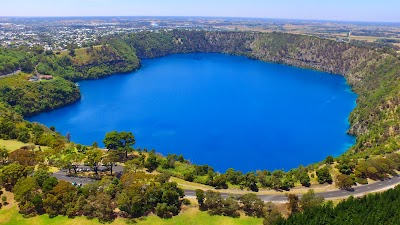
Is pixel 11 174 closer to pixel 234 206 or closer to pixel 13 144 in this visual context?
pixel 13 144

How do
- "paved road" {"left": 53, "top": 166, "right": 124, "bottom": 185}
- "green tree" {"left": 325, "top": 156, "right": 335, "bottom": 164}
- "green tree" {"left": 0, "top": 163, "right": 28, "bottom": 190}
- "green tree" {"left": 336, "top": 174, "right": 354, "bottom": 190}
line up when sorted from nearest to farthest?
"green tree" {"left": 0, "top": 163, "right": 28, "bottom": 190} → "green tree" {"left": 336, "top": 174, "right": 354, "bottom": 190} → "paved road" {"left": 53, "top": 166, "right": 124, "bottom": 185} → "green tree" {"left": 325, "top": 156, "right": 335, "bottom": 164}

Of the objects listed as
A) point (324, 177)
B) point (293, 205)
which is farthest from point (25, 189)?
point (324, 177)

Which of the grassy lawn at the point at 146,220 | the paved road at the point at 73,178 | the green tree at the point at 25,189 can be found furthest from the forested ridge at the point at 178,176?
the paved road at the point at 73,178

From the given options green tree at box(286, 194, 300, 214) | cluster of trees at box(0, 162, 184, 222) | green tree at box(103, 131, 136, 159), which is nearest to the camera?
cluster of trees at box(0, 162, 184, 222)

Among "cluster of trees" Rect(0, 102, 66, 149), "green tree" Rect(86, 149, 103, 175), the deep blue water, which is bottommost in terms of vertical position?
the deep blue water

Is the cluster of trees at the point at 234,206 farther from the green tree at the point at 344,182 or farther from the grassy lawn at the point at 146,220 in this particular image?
the green tree at the point at 344,182

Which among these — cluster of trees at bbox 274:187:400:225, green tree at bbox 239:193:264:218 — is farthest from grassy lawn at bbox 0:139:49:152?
cluster of trees at bbox 274:187:400:225

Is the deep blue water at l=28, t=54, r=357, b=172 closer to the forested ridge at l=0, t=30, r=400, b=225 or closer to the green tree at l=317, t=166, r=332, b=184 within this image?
the forested ridge at l=0, t=30, r=400, b=225
